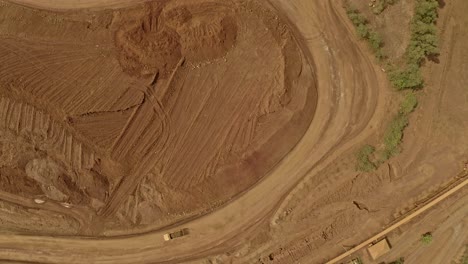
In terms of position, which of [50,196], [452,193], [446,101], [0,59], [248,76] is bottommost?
[452,193]

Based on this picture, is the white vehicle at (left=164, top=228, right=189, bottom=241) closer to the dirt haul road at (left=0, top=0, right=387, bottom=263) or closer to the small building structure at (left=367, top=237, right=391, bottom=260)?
the dirt haul road at (left=0, top=0, right=387, bottom=263)

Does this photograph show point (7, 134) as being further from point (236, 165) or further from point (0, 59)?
point (236, 165)

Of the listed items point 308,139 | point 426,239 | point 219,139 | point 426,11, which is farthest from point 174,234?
point 426,11

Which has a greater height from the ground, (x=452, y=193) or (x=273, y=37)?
Result: (x=273, y=37)

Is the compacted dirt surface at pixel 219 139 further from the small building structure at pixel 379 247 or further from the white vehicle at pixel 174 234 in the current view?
the small building structure at pixel 379 247

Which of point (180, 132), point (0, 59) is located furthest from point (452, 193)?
point (0, 59)

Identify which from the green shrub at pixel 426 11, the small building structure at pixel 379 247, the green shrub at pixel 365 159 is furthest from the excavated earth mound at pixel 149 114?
the small building structure at pixel 379 247

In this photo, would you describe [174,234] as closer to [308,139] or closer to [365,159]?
[308,139]
